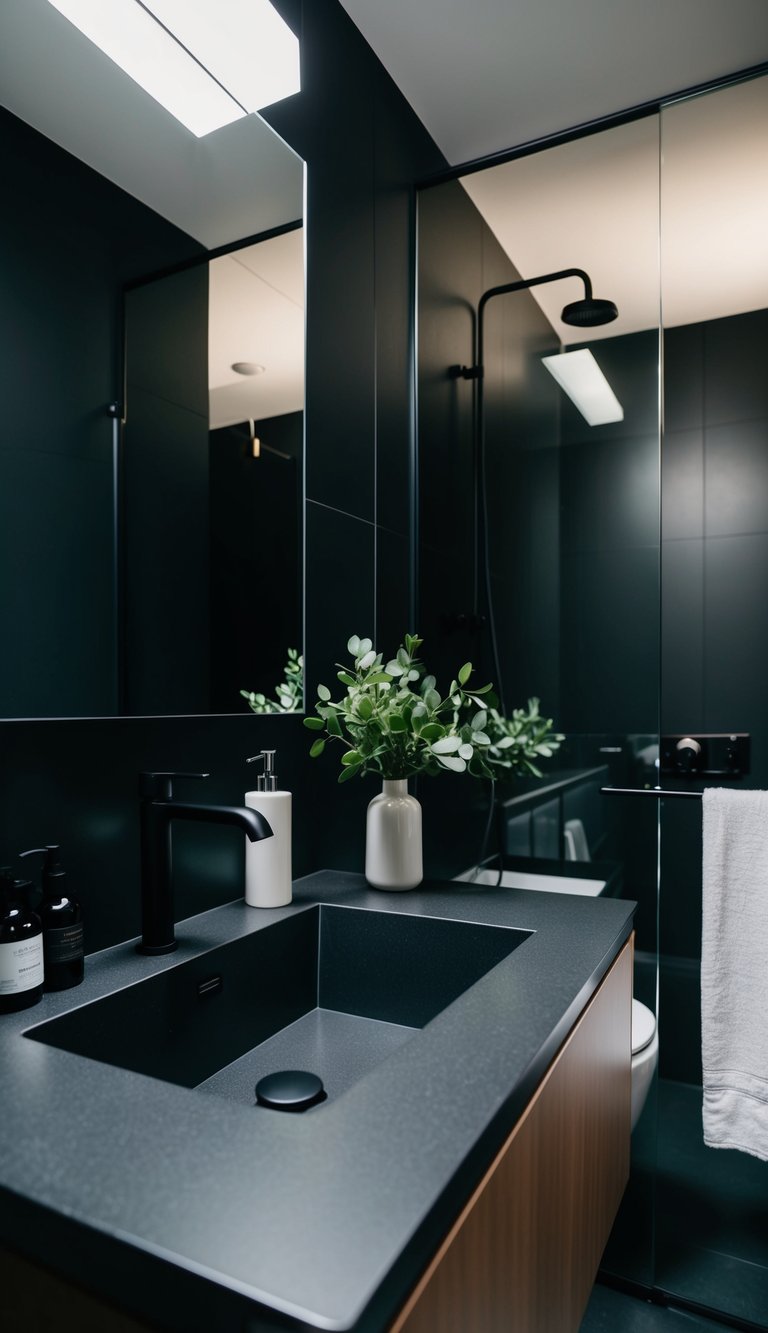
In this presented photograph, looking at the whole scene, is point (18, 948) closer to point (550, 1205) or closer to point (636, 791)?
point (550, 1205)

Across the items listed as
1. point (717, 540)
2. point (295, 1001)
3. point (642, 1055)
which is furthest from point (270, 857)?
point (717, 540)

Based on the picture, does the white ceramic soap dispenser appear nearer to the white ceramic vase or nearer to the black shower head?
the white ceramic vase

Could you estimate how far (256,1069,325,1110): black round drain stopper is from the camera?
805 millimetres

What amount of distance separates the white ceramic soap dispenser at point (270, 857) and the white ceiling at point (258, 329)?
571 mm

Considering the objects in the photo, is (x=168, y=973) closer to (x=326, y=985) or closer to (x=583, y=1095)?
(x=326, y=985)

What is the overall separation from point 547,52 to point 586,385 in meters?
0.67

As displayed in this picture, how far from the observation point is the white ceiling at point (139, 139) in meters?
0.90

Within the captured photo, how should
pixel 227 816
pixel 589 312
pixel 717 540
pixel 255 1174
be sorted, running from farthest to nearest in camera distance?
pixel 717 540 → pixel 589 312 → pixel 227 816 → pixel 255 1174

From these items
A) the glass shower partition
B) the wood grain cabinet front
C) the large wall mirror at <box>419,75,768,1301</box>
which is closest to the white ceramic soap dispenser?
the wood grain cabinet front

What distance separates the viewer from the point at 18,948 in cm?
77

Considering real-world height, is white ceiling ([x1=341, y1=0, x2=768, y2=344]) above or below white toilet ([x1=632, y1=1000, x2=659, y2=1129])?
above

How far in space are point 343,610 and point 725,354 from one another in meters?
1.42

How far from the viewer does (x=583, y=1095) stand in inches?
36.9

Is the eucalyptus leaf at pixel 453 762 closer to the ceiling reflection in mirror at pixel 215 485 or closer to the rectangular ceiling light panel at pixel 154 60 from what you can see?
the ceiling reflection in mirror at pixel 215 485
